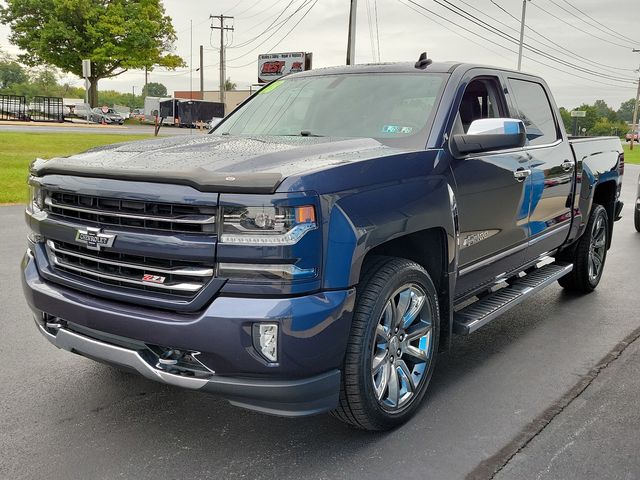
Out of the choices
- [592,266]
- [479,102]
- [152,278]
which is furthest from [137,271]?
[592,266]

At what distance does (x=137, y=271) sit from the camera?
9.59ft

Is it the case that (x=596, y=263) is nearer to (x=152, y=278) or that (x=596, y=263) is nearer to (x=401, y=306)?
(x=401, y=306)

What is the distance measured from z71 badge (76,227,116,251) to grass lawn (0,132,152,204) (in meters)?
6.54

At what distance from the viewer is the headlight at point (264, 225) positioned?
2.69m

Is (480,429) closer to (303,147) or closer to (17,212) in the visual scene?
(303,147)

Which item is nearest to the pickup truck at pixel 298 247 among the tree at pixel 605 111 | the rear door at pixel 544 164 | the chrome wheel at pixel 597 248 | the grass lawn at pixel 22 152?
the rear door at pixel 544 164

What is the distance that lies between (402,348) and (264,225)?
1159 millimetres

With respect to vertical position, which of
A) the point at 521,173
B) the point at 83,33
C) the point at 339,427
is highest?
the point at 83,33

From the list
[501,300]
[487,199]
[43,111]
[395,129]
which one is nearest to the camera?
[395,129]

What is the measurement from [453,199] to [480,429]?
124 cm

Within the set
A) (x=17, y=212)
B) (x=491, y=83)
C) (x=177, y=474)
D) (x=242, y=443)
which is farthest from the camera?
(x=17, y=212)

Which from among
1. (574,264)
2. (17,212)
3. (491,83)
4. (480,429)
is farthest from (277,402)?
(17,212)

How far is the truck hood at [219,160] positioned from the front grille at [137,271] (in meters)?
0.35

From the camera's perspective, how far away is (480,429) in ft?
11.2
